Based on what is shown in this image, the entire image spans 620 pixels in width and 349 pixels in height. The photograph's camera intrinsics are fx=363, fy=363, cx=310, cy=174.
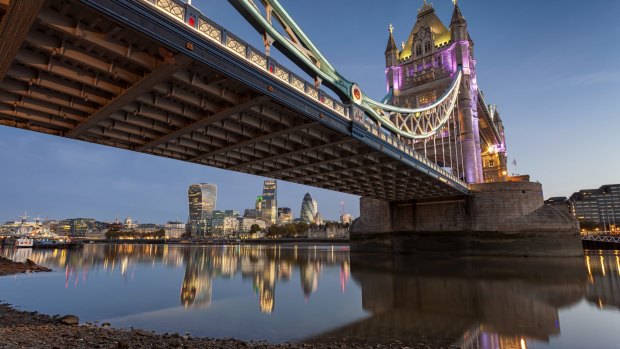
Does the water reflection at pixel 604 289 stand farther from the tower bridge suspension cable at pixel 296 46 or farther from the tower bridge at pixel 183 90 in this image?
the tower bridge suspension cable at pixel 296 46

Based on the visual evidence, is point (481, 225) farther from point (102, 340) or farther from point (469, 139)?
point (102, 340)

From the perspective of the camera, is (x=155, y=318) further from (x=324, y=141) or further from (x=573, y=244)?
(x=573, y=244)

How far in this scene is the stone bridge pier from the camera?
43188 millimetres

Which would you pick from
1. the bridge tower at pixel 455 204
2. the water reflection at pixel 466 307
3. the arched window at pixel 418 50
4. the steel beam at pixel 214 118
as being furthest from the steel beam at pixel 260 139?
the arched window at pixel 418 50

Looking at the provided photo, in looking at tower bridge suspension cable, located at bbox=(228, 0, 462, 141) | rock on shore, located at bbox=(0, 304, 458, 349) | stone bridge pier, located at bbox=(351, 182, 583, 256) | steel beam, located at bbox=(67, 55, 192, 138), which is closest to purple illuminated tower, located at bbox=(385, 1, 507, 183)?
stone bridge pier, located at bbox=(351, 182, 583, 256)

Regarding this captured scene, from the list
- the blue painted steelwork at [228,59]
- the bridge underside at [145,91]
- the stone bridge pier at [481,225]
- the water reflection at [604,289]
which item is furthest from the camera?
the stone bridge pier at [481,225]

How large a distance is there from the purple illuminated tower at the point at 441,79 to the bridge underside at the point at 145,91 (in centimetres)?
3324

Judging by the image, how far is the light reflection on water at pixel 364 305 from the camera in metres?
11.8

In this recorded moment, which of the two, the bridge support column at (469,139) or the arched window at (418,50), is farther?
the arched window at (418,50)

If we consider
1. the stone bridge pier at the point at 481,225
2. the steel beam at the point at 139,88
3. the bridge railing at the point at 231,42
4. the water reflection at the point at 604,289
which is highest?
the bridge railing at the point at 231,42

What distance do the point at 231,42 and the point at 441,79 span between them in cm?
5472

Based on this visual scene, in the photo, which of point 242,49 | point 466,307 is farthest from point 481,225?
point 242,49

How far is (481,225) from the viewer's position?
46375mm

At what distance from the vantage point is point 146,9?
1041 cm
